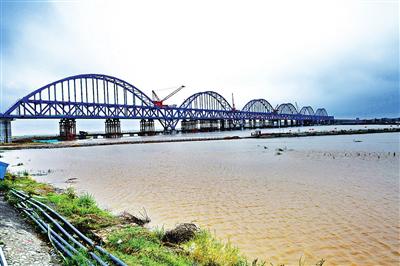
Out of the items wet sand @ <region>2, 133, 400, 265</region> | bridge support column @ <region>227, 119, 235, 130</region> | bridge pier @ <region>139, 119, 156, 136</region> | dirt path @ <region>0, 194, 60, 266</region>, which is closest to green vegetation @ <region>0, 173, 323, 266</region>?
dirt path @ <region>0, 194, 60, 266</region>

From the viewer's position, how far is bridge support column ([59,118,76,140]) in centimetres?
8991

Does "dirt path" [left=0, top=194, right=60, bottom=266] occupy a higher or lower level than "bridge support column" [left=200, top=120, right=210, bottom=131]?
lower

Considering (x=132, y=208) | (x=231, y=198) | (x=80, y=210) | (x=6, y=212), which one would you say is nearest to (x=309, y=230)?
(x=231, y=198)

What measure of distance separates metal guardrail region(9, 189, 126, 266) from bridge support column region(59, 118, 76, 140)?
287ft

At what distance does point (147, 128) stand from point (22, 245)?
121 meters

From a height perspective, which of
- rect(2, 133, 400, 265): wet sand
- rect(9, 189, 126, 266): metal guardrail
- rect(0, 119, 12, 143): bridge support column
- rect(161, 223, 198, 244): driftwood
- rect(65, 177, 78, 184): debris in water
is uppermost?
rect(0, 119, 12, 143): bridge support column

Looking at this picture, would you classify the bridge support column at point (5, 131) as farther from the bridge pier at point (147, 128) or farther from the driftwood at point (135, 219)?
the driftwood at point (135, 219)

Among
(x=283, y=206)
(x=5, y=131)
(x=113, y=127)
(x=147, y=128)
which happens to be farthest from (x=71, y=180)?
(x=147, y=128)

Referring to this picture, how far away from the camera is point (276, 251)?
620cm

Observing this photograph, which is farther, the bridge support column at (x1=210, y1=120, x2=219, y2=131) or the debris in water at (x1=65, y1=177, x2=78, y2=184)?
the bridge support column at (x1=210, y1=120, x2=219, y2=131)

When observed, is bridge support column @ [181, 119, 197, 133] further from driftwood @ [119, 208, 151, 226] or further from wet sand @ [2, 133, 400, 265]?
driftwood @ [119, 208, 151, 226]

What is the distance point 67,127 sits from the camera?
90750 millimetres

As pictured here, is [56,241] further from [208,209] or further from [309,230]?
[309,230]

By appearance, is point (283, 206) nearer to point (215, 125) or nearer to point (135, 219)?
point (135, 219)
